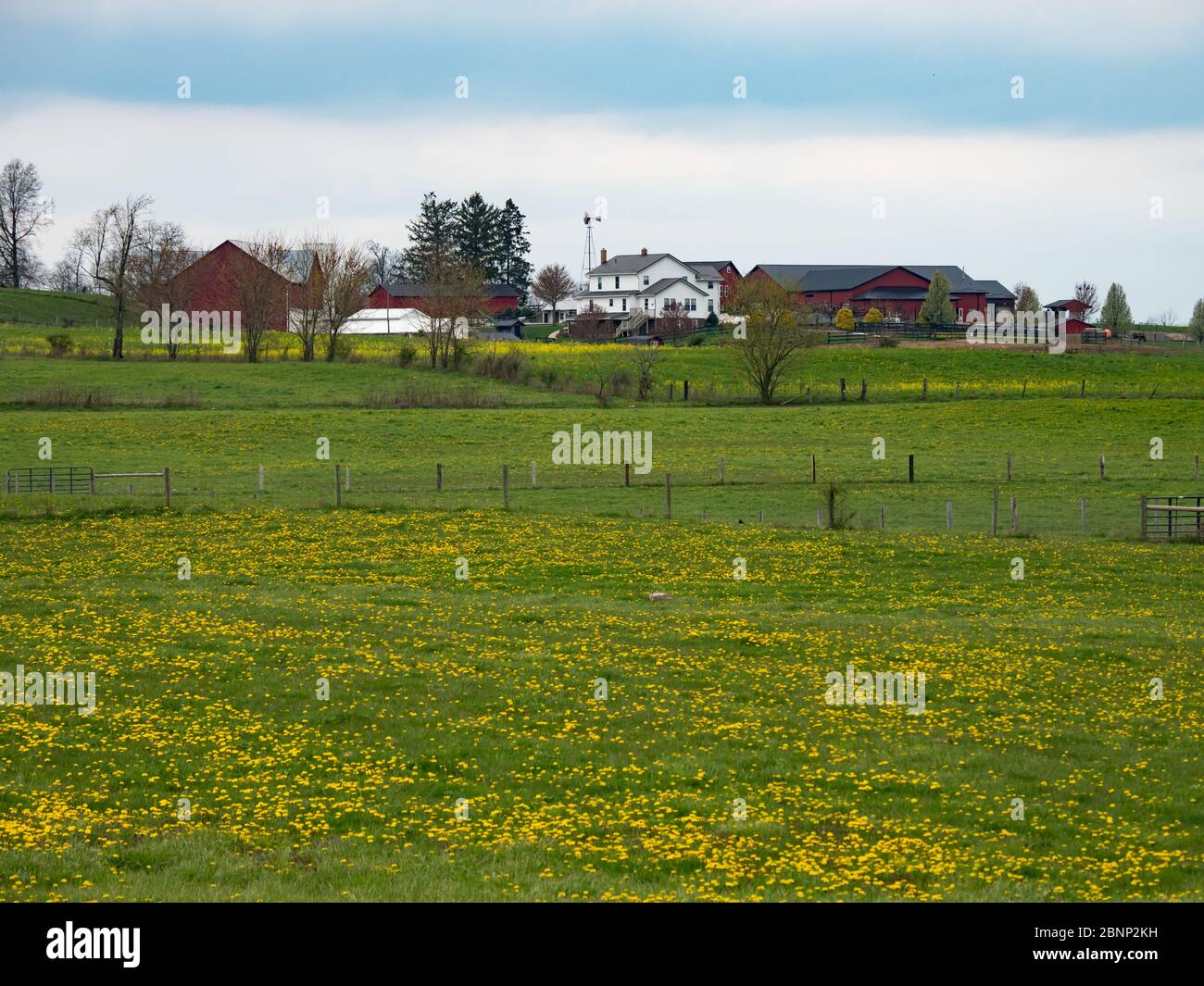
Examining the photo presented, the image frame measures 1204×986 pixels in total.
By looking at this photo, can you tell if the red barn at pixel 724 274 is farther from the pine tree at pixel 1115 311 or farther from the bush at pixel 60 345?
the bush at pixel 60 345

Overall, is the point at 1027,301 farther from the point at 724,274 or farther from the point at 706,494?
the point at 706,494

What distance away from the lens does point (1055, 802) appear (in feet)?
48.0

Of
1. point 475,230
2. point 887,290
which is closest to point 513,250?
point 475,230

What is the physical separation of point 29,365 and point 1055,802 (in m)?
85.9

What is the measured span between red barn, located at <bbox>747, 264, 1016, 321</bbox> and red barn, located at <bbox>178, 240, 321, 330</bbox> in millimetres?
52132

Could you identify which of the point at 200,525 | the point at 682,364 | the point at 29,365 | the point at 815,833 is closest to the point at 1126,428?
the point at 682,364

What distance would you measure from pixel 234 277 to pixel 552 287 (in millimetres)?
63601

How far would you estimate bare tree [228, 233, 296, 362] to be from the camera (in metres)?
99.4

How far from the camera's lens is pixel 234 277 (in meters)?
108

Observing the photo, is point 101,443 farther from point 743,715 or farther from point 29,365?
point 743,715

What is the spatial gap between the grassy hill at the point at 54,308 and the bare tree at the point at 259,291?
25506 mm


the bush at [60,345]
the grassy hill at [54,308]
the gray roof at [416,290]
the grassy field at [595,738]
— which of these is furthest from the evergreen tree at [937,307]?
the grassy field at [595,738]

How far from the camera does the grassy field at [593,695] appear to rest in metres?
12.7

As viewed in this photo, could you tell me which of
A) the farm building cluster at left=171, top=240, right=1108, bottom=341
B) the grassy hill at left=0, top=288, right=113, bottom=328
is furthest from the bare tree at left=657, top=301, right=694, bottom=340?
the grassy hill at left=0, top=288, right=113, bottom=328
